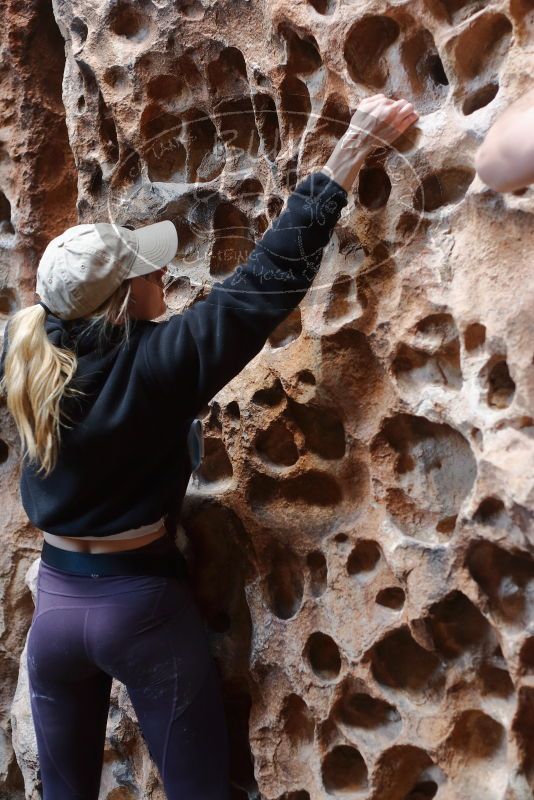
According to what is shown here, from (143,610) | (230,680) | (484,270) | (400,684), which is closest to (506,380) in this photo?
(484,270)

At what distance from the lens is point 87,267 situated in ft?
4.69

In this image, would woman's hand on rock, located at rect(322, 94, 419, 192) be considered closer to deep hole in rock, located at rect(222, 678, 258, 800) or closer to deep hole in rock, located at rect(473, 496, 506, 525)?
deep hole in rock, located at rect(473, 496, 506, 525)

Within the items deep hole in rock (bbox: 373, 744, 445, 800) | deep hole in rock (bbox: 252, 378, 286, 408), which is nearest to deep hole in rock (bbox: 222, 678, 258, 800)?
deep hole in rock (bbox: 373, 744, 445, 800)

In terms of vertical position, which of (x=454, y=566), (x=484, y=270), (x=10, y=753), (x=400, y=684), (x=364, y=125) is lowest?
(x=10, y=753)

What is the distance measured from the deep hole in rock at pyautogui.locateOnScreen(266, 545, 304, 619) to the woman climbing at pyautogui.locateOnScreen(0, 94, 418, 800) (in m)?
0.19

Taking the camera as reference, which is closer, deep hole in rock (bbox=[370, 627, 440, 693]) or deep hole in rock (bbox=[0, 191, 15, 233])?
deep hole in rock (bbox=[370, 627, 440, 693])

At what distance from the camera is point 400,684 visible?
161 cm

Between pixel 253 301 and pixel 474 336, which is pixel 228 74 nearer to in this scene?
pixel 253 301

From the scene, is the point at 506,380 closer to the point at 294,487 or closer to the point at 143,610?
the point at 294,487

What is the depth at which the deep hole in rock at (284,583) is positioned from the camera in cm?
178

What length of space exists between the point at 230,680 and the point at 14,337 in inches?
31.9

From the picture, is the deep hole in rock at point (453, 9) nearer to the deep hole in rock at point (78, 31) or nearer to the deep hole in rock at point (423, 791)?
the deep hole in rock at point (78, 31)

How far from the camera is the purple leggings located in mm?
1542

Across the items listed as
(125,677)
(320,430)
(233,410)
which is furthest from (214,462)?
→ (125,677)
